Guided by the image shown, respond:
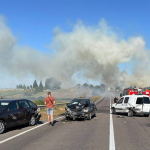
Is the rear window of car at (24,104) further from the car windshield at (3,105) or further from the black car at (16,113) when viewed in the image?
the car windshield at (3,105)

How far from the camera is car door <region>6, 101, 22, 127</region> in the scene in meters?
9.51

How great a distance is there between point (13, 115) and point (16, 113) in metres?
0.29

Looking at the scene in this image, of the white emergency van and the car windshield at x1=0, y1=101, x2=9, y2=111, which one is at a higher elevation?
the car windshield at x1=0, y1=101, x2=9, y2=111

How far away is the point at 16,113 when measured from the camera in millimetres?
10086

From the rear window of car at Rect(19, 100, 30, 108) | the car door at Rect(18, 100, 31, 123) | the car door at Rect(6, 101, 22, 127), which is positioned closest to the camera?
the car door at Rect(6, 101, 22, 127)

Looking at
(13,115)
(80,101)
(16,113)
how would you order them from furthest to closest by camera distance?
(80,101) < (16,113) < (13,115)

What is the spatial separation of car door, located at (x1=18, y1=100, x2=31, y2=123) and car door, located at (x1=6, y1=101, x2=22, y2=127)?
1.20 feet

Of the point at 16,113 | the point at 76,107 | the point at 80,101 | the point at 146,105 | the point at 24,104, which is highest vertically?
the point at 24,104

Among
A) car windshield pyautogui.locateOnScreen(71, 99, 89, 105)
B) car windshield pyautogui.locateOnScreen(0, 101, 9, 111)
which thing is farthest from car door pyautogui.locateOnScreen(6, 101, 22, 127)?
car windshield pyautogui.locateOnScreen(71, 99, 89, 105)

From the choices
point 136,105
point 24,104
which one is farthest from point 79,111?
point 136,105

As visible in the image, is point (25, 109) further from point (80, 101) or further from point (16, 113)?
point (80, 101)

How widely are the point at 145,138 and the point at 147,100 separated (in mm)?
9686

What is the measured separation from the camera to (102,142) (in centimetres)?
747

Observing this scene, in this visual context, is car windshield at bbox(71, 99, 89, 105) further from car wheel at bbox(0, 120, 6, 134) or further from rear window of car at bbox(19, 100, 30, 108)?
car wheel at bbox(0, 120, 6, 134)
